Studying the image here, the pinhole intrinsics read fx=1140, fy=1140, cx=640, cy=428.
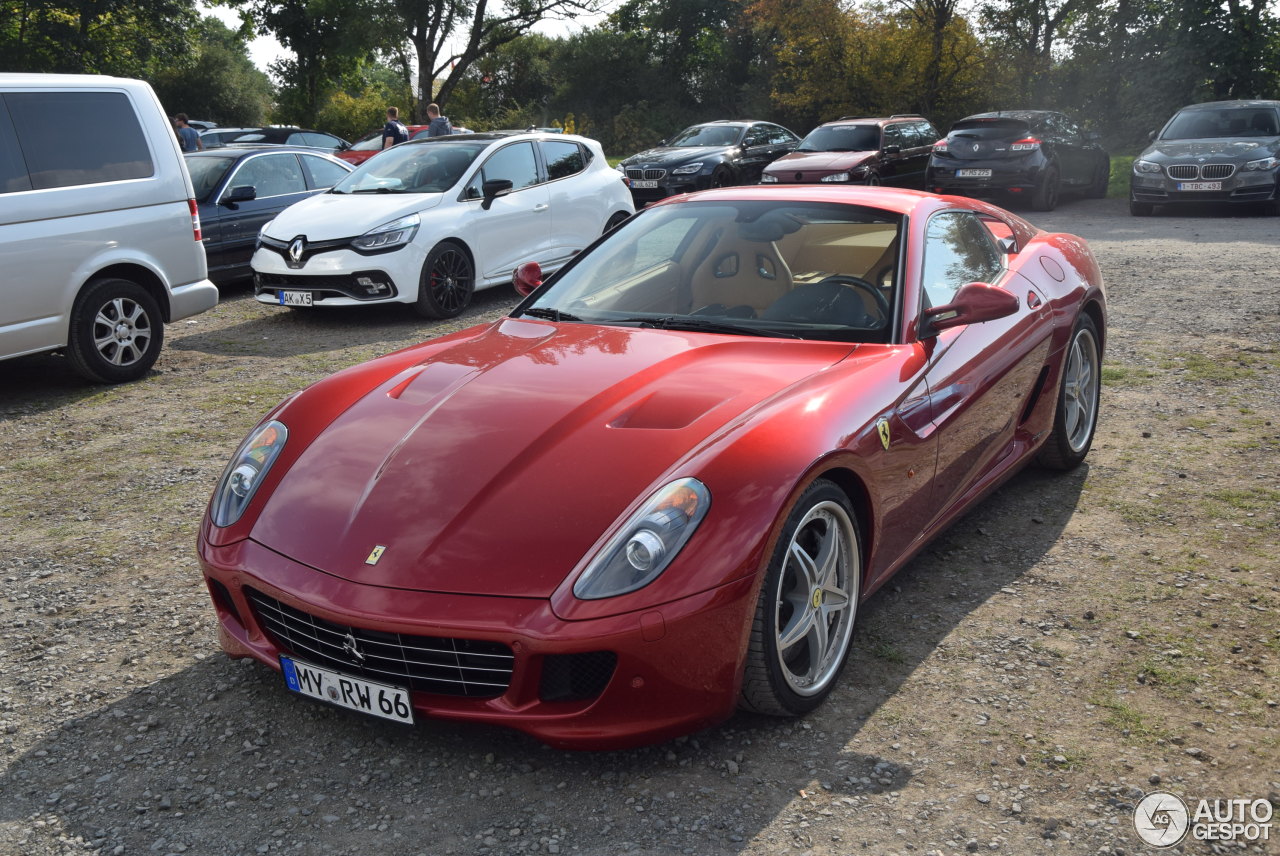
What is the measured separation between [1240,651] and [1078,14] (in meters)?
29.4

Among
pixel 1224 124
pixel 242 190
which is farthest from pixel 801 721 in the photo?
pixel 1224 124

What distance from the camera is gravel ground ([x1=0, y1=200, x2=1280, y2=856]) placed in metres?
2.80

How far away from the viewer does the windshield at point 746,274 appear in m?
4.06

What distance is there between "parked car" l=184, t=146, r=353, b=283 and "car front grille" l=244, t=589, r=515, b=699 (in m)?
8.20

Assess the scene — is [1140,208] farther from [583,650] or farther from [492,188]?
[583,650]

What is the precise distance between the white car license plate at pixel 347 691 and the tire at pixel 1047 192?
52.9 feet

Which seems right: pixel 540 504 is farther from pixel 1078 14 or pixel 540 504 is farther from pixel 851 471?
pixel 1078 14

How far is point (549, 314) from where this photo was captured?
4.43m

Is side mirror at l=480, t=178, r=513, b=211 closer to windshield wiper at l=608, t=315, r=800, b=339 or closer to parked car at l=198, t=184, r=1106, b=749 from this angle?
parked car at l=198, t=184, r=1106, b=749

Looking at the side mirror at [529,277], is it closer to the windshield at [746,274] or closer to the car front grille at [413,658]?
the windshield at [746,274]

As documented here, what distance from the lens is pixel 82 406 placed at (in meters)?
7.20

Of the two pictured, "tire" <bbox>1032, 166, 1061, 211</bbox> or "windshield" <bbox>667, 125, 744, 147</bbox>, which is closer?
"tire" <bbox>1032, 166, 1061, 211</bbox>

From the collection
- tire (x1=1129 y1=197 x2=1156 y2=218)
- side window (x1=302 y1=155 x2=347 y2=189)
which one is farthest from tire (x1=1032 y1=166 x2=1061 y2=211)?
side window (x1=302 y1=155 x2=347 y2=189)

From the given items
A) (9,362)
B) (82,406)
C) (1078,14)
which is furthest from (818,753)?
(1078,14)
